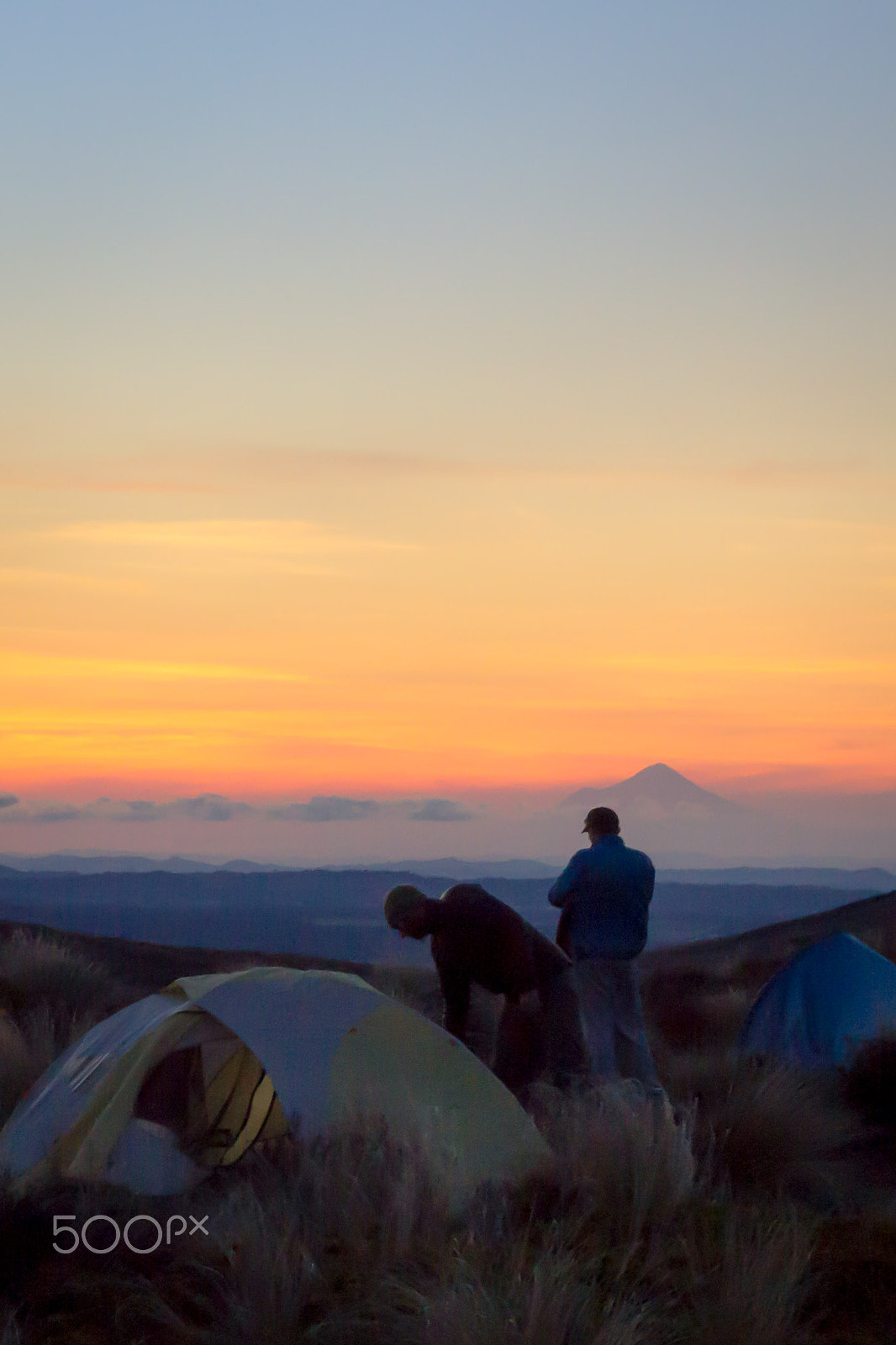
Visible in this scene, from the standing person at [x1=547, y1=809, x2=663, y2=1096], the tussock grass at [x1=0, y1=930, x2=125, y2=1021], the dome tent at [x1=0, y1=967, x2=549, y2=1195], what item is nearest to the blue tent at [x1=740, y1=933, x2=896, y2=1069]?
the standing person at [x1=547, y1=809, x2=663, y2=1096]

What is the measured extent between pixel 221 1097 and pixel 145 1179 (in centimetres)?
126

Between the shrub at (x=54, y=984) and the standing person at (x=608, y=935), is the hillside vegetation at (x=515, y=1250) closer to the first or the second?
the standing person at (x=608, y=935)

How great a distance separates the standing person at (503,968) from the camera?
8906 millimetres

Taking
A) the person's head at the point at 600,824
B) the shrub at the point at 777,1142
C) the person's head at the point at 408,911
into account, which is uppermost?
the person's head at the point at 600,824

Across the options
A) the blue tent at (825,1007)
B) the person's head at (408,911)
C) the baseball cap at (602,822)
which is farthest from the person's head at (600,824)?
the blue tent at (825,1007)

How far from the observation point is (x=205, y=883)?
110 metres

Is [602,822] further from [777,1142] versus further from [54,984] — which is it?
[54,984]

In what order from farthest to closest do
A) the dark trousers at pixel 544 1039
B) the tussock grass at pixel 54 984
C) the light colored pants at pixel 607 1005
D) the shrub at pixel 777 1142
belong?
the tussock grass at pixel 54 984 → the light colored pants at pixel 607 1005 → the dark trousers at pixel 544 1039 → the shrub at pixel 777 1142

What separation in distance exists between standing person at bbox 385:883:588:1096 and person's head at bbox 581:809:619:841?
118cm

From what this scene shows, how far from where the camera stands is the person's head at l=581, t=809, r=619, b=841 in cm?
1026

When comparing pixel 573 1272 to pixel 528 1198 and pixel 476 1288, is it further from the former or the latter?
pixel 528 1198

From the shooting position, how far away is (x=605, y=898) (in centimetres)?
1009

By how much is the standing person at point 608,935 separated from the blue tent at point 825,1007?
2.45 m

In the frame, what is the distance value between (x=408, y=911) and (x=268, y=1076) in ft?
4.39
